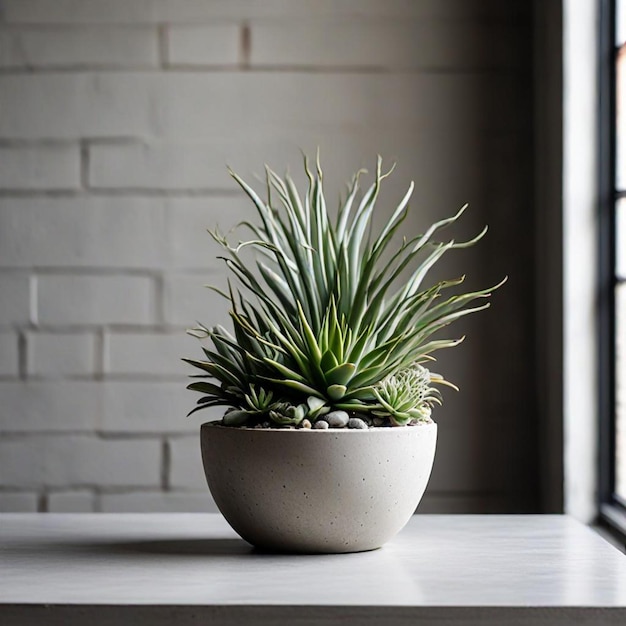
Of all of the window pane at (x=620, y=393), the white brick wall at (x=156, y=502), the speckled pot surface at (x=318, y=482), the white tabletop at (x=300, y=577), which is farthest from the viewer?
the white brick wall at (x=156, y=502)

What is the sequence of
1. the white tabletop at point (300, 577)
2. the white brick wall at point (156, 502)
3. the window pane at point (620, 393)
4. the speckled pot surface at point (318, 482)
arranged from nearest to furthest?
the white tabletop at point (300, 577), the speckled pot surface at point (318, 482), the window pane at point (620, 393), the white brick wall at point (156, 502)

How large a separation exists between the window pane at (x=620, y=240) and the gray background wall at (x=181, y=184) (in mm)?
199

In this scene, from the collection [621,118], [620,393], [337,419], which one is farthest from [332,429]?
[621,118]

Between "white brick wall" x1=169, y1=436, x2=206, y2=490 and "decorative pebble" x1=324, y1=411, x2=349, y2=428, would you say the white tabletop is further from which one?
"white brick wall" x1=169, y1=436, x2=206, y2=490

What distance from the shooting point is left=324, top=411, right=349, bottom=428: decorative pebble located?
0.80 metres

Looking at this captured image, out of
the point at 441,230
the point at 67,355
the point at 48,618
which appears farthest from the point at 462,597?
the point at 67,355

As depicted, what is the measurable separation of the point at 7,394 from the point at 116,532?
0.76 metres

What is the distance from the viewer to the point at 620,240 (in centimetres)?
143

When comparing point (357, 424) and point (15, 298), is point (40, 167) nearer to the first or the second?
point (15, 298)

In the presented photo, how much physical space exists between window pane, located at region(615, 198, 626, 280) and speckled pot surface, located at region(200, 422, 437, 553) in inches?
28.3

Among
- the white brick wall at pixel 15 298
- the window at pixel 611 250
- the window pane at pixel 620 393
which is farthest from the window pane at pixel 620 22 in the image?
the white brick wall at pixel 15 298

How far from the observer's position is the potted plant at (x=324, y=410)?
2.56ft

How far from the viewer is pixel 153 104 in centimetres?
163

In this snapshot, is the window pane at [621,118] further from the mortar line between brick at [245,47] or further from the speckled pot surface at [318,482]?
the speckled pot surface at [318,482]
